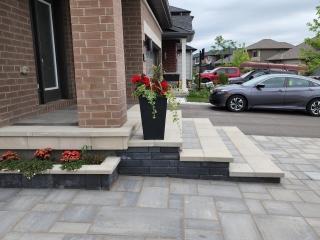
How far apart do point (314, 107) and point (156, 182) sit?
833 cm

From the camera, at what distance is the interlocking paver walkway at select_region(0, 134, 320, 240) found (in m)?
2.54

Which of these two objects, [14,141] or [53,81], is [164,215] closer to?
[14,141]

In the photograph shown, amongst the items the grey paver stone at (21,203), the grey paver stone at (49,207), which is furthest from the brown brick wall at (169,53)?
the grey paver stone at (49,207)

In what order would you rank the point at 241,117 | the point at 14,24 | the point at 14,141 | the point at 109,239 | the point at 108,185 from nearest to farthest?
the point at 109,239 < the point at 108,185 < the point at 14,141 < the point at 14,24 < the point at 241,117

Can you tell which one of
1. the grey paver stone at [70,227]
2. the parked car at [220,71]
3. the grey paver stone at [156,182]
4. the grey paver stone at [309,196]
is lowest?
the grey paver stone at [309,196]

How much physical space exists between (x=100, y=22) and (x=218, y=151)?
2413 mm

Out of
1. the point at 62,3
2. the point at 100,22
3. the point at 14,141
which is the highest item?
the point at 62,3

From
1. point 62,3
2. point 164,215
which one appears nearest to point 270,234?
point 164,215

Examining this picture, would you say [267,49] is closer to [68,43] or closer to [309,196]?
[68,43]

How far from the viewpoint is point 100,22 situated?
3562mm

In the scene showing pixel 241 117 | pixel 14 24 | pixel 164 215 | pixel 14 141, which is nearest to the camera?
pixel 164 215

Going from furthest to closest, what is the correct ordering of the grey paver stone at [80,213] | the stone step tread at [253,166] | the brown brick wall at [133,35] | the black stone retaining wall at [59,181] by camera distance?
the brown brick wall at [133,35], the stone step tread at [253,166], the black stone retaining wall at [59,181], the grey paver stone at [80,213]

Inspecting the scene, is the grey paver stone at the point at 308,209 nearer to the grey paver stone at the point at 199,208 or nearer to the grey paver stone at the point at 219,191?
the grey paver stone at the point at 219,191

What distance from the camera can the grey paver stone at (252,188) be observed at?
3.47m
